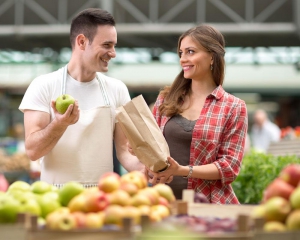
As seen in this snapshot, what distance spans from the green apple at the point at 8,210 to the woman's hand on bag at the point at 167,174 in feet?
3.83

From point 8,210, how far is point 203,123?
5.12 feet

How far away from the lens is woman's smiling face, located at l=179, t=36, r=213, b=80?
3875 mm

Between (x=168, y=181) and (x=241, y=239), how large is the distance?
1519 mm

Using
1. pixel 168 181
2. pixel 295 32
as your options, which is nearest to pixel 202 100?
pixel 168 181

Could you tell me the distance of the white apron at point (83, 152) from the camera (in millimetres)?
3811

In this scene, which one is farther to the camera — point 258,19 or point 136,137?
point 258,19

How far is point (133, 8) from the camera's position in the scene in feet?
49.3

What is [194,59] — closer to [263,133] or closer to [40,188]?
[40,188]

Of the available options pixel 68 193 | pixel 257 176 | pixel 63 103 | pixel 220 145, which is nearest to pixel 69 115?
pixel 63 103

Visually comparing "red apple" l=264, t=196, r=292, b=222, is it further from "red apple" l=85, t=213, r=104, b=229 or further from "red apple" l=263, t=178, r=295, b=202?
"red apple" l=85, t=213, r=104, b=229

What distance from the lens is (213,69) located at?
156 inches

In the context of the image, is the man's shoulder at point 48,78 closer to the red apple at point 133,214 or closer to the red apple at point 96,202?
the red apple at point 96,202

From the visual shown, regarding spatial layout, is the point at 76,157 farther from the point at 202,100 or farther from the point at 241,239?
the point at 241,239

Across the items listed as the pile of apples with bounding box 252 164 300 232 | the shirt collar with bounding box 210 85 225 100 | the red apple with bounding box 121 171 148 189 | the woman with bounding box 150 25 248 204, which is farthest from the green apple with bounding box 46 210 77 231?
the shirt collar with bounding box 210 85 225 100
